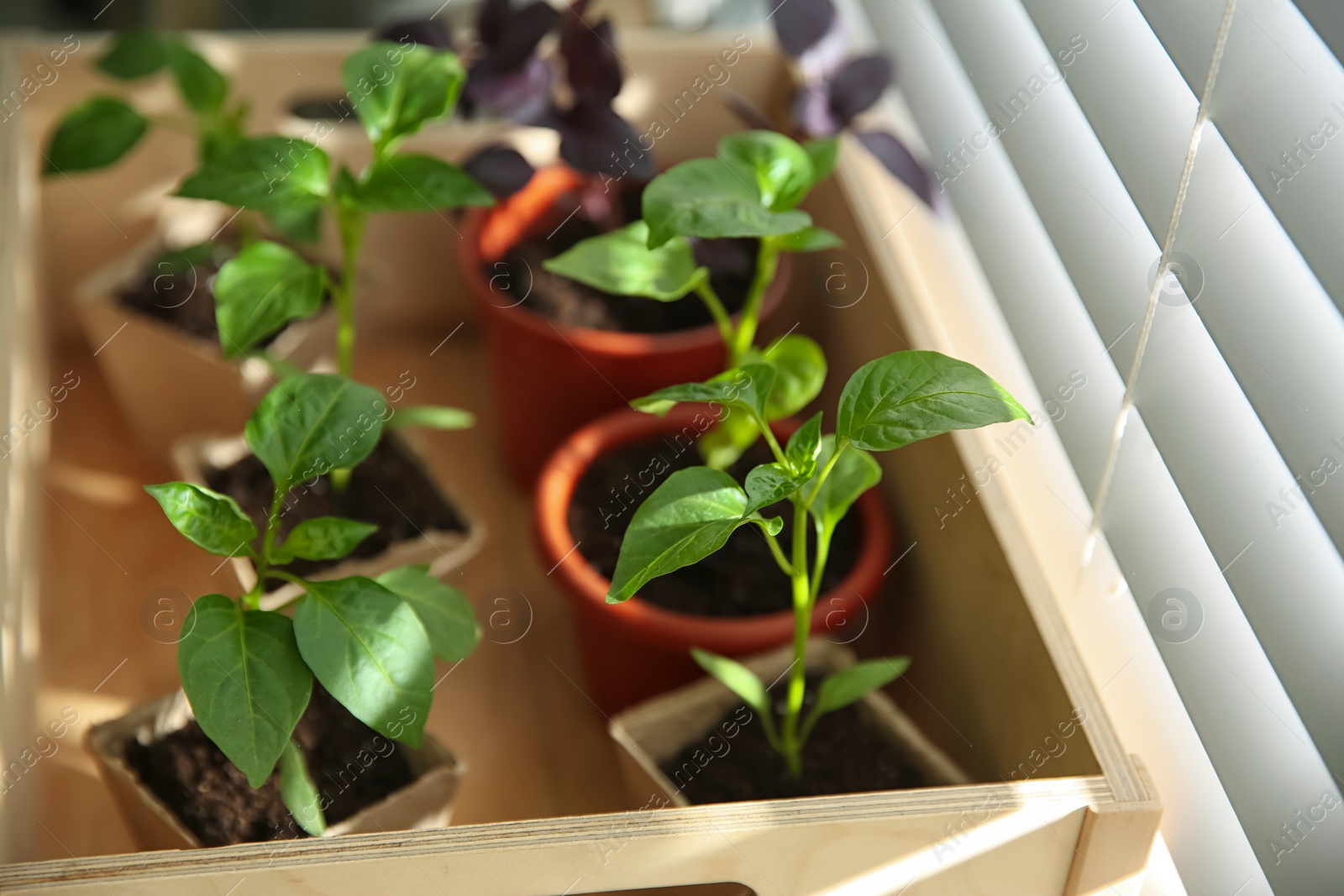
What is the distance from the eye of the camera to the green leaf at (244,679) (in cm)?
64

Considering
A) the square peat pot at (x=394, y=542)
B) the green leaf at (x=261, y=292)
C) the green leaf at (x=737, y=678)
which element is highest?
the green leaf at (x=261, y=292)

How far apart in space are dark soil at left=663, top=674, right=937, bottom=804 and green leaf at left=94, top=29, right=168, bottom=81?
29.7 inches

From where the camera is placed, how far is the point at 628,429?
1.02 m

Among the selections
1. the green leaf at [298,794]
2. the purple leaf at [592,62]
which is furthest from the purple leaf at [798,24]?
the green leaf at [298,794]

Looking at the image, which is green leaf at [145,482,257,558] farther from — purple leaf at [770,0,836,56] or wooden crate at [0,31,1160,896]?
purple leaf at [770,0,836,56]

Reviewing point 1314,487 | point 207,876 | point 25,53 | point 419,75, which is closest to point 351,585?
point 207,876

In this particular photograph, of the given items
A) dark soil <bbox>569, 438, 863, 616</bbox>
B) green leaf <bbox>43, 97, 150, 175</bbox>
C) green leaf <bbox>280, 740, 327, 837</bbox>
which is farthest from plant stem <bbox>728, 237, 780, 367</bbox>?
green leaf <bbox>43, 97, 150, 175</bbox>

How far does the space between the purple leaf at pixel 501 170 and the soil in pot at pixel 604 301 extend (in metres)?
0.12

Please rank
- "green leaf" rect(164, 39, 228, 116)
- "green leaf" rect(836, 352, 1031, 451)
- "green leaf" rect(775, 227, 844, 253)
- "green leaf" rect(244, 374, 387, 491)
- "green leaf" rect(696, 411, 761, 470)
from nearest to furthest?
"green leaf" rect(836, 352, 1031, 451), "green leaf" rect(244, 374, 387, 491), "green leaf" rect(775, 227, 844, 253), "green leaf" rect(696, 411, 761, 470), "green leaf" rect(164, 39, 228, 116)

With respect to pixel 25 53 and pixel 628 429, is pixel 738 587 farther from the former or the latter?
pixel 25 53

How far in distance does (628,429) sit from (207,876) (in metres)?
0.51

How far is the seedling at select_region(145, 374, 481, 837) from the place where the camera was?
0.65 metres

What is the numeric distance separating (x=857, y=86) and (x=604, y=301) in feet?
0.96

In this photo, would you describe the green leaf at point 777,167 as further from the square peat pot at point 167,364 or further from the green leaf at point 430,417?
the square peat pot at point 167,364
